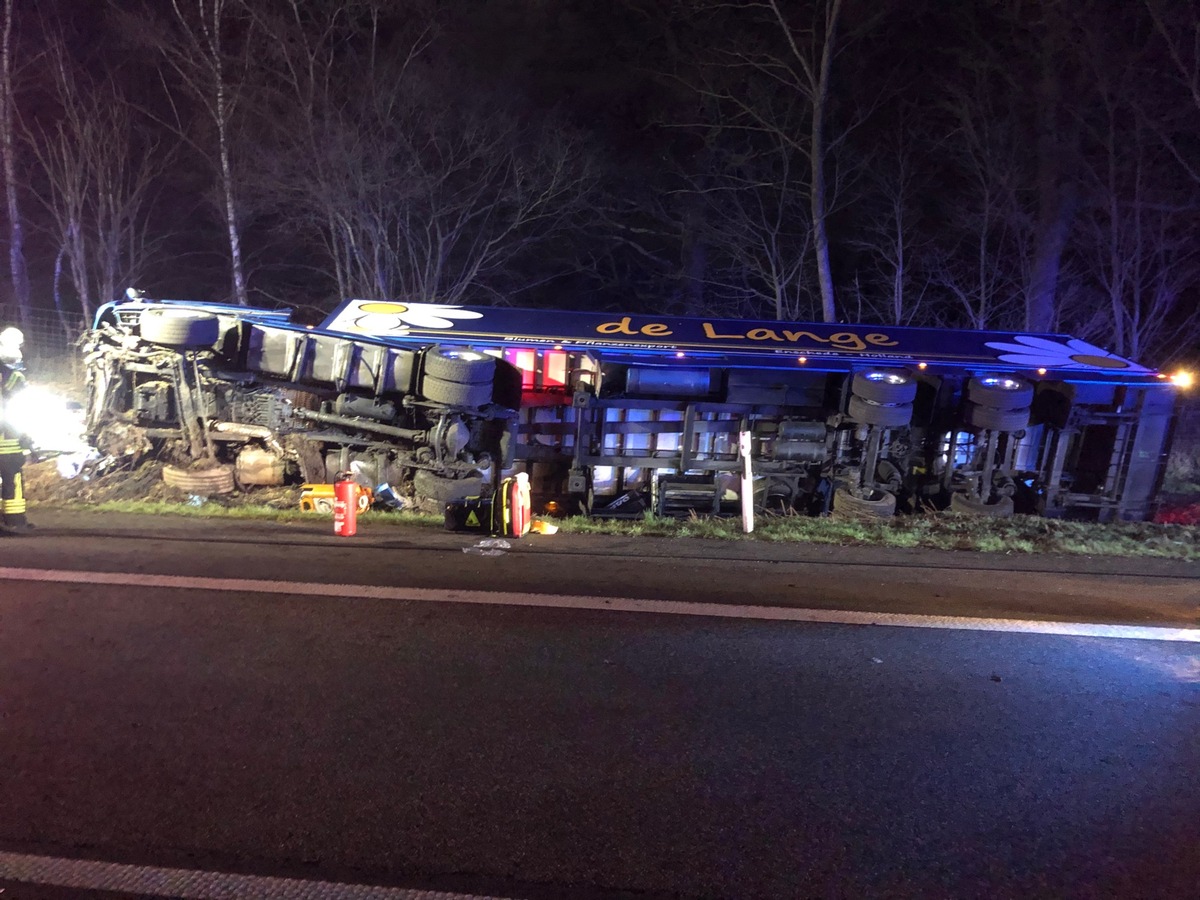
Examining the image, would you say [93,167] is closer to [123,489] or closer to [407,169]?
[407,169]

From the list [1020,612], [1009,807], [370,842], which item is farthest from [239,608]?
[1020,612]

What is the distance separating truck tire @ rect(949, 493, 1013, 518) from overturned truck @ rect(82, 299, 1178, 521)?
0.12ft

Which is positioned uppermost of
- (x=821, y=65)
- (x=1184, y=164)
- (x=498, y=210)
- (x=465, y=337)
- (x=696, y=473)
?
(x=821, y=65)

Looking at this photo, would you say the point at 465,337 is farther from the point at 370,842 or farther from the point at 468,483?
the point at 370,842

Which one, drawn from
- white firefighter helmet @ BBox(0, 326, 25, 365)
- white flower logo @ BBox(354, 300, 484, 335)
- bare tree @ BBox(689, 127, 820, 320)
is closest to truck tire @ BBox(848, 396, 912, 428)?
white flower logo @ BBox(354, 300, 484, 335)

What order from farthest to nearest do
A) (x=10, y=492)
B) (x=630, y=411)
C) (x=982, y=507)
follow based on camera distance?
(x=630, y=411) < (x=982, y=507) < (x=10, y=492)

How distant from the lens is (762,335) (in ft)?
38.4

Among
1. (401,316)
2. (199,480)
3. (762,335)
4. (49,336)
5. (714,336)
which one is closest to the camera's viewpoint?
(199,480)

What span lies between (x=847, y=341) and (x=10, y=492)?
9.93 metres

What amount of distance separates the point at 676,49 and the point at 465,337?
1276cm

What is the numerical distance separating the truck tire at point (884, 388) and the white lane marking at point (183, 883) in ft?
26.7

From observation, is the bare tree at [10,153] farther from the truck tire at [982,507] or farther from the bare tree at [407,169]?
the truck tire at [982,507]

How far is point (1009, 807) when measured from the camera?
12.0 ft

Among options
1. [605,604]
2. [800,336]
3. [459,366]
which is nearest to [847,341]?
[800,336]
